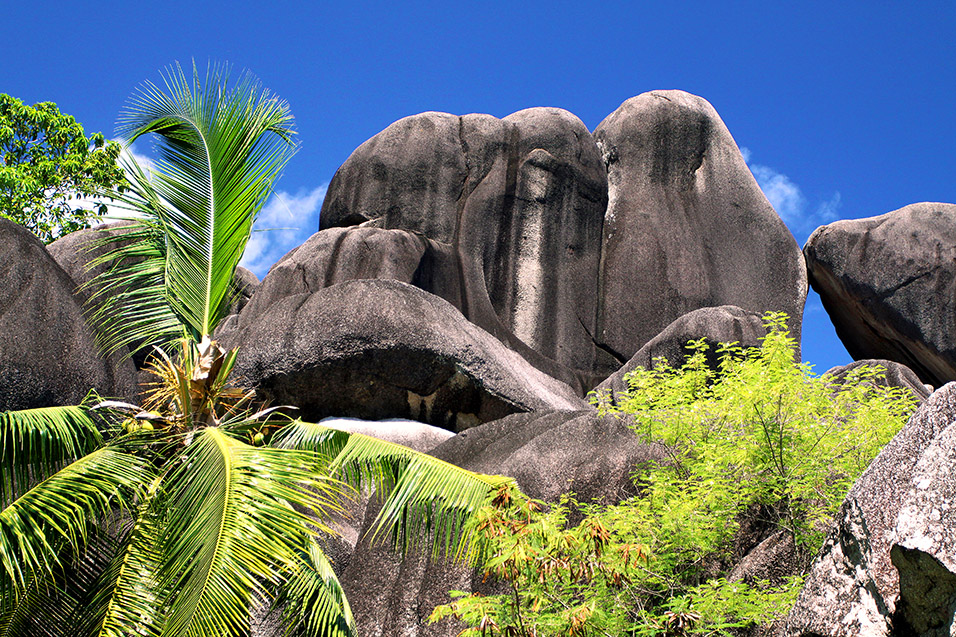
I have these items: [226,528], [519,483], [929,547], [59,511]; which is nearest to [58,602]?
[59,511]

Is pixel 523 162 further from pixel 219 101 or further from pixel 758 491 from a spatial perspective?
pixel 758 491

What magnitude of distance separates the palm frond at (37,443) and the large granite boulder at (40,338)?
13.6 feet

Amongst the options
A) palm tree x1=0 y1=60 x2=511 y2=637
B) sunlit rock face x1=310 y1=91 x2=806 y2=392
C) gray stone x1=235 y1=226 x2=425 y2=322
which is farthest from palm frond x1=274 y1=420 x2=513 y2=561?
sunlit rock face x1=310 y1=91 x2=806 y2=392

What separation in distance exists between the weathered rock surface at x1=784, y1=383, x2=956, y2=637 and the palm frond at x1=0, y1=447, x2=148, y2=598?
420cm

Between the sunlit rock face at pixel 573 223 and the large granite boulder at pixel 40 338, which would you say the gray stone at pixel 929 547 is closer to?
the large granite boulder at pixel 40 338

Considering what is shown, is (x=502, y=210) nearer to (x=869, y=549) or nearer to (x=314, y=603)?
(x=314, y=603)

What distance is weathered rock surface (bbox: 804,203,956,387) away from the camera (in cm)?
1997

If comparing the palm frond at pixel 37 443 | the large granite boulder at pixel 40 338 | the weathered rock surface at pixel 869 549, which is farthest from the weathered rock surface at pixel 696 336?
the weathered rock surface at pixel 869 549

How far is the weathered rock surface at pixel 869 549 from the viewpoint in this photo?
495 centimetres

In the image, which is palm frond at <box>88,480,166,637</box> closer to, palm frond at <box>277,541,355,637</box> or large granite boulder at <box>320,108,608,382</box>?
palm frond at <box>277,541,355,637</box>

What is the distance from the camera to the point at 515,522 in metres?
6.40

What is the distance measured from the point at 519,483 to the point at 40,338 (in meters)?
5.70

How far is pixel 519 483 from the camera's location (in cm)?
984

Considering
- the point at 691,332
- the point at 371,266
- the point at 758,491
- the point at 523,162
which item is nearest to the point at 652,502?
the point at 758,491
